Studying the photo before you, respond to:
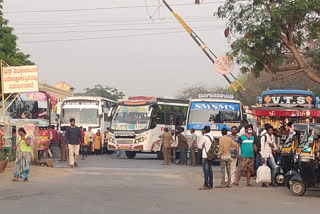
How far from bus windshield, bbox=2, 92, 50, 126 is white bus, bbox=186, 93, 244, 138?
812 centimetres

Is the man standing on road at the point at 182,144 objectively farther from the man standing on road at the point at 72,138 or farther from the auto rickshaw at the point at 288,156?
the auto rickshaw at the point at 288,156

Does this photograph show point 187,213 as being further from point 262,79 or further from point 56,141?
point 262,79

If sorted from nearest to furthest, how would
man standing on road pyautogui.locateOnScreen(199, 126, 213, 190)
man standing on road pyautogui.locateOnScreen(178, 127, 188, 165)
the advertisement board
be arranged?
man standing on road pyautogui.locateOnScreen(199, 126, 213, 190), the advertisement board, man standing on road pyautogui.locateOnScreen(178, 127, 188, 165)

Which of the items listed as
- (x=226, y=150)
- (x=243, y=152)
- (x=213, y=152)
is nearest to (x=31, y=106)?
(x=243, y=152)

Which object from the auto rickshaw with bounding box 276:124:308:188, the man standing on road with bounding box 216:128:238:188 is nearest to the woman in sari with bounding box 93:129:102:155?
the auto rickshaw with bounding box 276:124:308:188

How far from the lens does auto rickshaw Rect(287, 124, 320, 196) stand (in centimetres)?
A: 1569

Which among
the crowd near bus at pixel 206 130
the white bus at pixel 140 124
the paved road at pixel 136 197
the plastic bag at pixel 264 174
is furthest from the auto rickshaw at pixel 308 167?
the white bus at pixel 140 124

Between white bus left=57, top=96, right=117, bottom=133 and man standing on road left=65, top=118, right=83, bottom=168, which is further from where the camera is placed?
white bus left=57, top=96, right=117, bottom=133

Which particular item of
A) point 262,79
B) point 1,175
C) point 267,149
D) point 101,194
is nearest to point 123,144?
point 1,175

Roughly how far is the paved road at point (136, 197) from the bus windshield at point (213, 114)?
991 centimetres

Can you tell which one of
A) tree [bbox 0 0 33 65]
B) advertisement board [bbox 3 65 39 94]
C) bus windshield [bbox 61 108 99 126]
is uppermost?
tree [bbox 0 0 33 65]

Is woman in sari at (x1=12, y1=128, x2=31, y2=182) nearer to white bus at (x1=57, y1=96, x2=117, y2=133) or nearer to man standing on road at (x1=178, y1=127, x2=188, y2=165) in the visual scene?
man standing on road at (x1=178, y1=127, x2=188, y2=165)

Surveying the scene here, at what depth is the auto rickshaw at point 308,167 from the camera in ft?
51.5

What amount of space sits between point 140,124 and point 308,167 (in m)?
20.0
